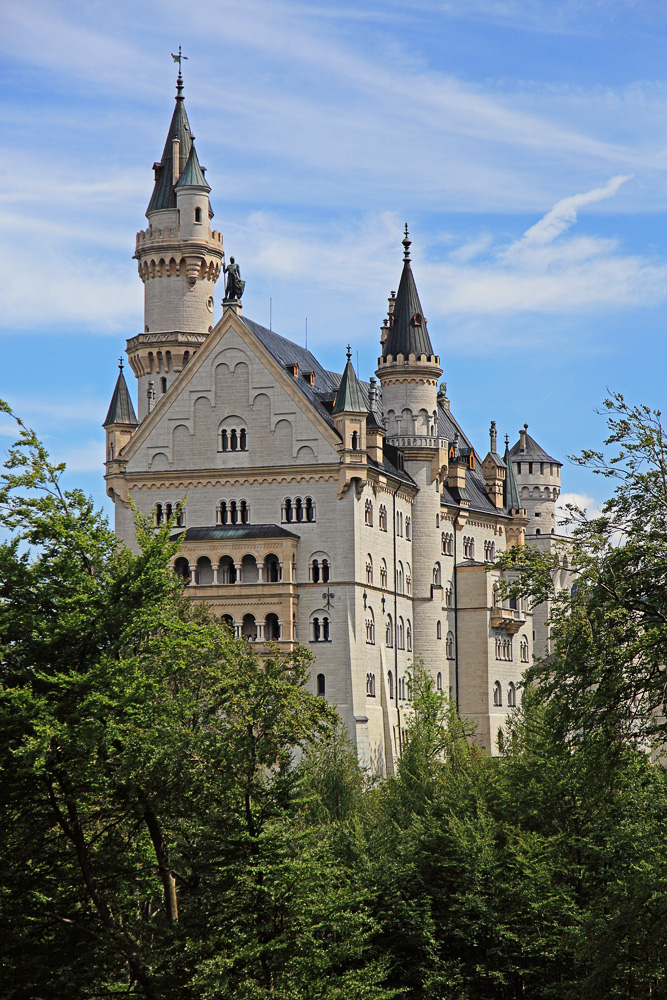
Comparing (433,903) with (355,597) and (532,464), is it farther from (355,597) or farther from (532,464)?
(532,464)

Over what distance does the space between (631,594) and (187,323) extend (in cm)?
8089

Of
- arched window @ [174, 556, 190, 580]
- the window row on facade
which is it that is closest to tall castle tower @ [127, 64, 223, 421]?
arched window @ [174, 556, 190, 580]

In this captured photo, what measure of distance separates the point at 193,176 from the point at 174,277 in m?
7.52

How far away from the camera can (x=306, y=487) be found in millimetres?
99938

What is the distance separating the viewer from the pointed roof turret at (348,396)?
99.7m

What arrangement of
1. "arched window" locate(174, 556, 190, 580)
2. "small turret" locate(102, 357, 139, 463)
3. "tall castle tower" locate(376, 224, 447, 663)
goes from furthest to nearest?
"tall castle tower" locate(376, 224, 447, 663)
"small turret" locate(102, 357, 139, 463)
"arched window" locate(174, 556, 190, 580)

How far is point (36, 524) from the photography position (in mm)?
38375

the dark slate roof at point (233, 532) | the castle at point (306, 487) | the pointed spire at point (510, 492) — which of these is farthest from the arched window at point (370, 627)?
the pointed spire at point (510, 492)

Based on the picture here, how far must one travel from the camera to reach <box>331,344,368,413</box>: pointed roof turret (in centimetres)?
9969

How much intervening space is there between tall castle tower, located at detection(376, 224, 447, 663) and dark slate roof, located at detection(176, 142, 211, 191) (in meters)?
17.3

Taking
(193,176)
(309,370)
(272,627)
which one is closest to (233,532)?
(272,627)

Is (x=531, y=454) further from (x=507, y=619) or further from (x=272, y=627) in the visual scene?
(x=272, y=627)

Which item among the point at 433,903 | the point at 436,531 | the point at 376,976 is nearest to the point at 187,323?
the point at 436,531

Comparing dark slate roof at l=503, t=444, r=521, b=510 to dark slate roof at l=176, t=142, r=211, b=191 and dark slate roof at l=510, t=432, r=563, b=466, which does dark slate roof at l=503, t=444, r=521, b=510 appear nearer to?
dark slate roof at l=510, t=432, r=563, b=466
